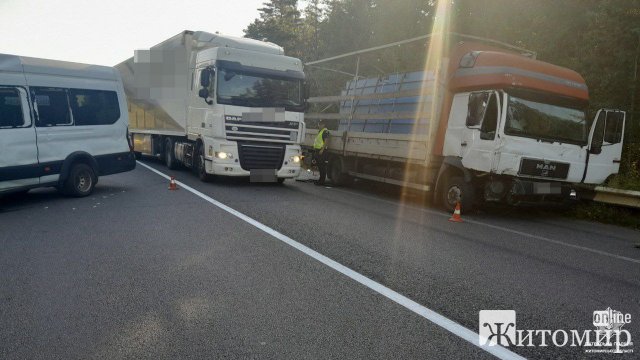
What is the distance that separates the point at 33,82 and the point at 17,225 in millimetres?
3401

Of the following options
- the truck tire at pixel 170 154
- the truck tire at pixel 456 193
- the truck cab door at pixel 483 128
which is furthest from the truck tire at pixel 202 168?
the truck cab door at pixel 483 128

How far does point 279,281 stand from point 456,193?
227 inches

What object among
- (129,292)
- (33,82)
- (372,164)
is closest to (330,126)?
(372,164)

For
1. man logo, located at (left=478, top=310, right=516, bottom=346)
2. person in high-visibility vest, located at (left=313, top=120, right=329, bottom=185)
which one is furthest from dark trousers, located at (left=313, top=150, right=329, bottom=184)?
man logo, located at (left=478, top=310, right=516, bottom=346)

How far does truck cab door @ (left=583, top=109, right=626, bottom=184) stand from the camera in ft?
30.1

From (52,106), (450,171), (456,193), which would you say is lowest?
(456,193)

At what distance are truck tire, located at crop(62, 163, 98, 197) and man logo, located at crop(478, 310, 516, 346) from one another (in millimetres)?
8591

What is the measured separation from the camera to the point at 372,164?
40.7 ft

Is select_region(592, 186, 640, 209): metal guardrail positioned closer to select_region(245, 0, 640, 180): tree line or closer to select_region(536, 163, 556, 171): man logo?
select_region(536, 163, 556, 171): man logo

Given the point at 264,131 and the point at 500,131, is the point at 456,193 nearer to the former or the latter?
the point at 500,131

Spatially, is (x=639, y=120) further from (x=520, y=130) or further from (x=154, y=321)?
(x=154, y=321)

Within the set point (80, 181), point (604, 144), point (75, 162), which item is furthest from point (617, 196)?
point (75, 162)

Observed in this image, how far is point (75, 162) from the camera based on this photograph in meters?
9.94

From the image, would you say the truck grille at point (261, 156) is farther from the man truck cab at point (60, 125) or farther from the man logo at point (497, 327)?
the man logo at point (497, 327)
